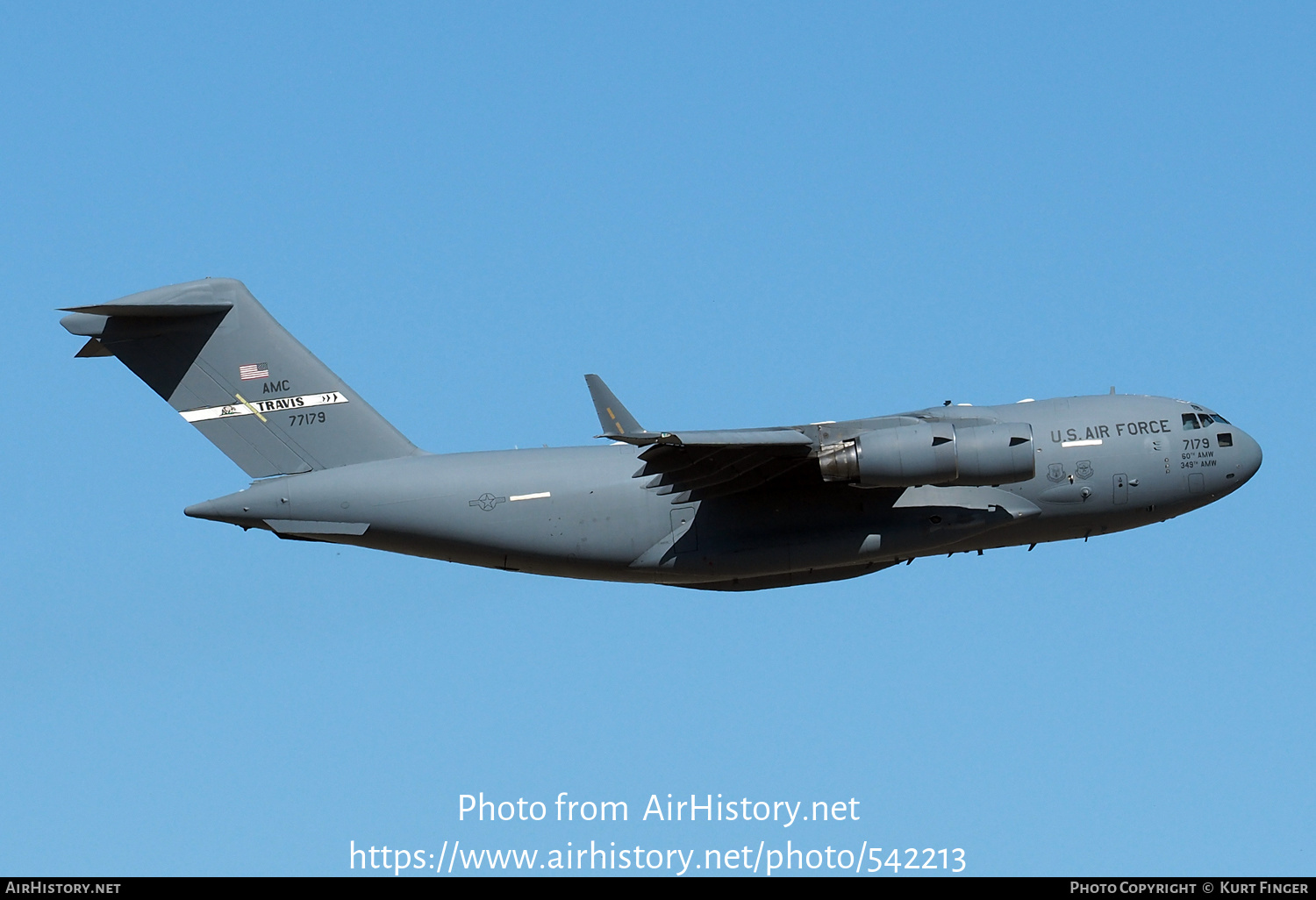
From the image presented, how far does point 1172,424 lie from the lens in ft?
60.0

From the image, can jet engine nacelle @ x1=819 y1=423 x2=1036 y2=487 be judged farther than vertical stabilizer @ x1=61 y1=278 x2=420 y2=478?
No

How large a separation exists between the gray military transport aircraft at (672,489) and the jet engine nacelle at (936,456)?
0.25m

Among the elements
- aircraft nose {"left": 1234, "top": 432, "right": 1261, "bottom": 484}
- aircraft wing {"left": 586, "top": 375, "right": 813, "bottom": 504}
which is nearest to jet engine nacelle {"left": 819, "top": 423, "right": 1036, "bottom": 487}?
aircraft wing {"left": 586, "top": 375, "right": 813, "bottom": 504}

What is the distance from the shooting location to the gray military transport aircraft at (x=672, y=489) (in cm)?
1780

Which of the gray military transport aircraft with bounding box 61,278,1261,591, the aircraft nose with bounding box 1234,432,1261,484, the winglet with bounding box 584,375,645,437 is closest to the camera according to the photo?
the winglet with bounding box 584,375,645,437

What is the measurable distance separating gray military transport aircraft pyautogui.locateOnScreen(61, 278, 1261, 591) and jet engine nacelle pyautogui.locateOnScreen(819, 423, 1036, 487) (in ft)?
0.83

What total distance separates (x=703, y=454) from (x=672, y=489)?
79cm

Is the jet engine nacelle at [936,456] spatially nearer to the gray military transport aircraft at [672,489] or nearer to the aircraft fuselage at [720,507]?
the gray military transport aircraft at [672,489]

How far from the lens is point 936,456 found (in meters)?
16.9

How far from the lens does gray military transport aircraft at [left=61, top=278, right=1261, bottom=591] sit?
1780cm

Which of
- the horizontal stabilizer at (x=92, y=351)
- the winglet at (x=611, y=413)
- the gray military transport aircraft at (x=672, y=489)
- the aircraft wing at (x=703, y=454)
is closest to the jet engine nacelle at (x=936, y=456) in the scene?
the gray military transport aircraft at (x=672, y=489)

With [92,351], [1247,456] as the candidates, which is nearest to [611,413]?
[92,351]

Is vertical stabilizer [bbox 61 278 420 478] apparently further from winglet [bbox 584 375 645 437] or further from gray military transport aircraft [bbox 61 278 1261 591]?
winglet [bbox 584 375 645 437]
